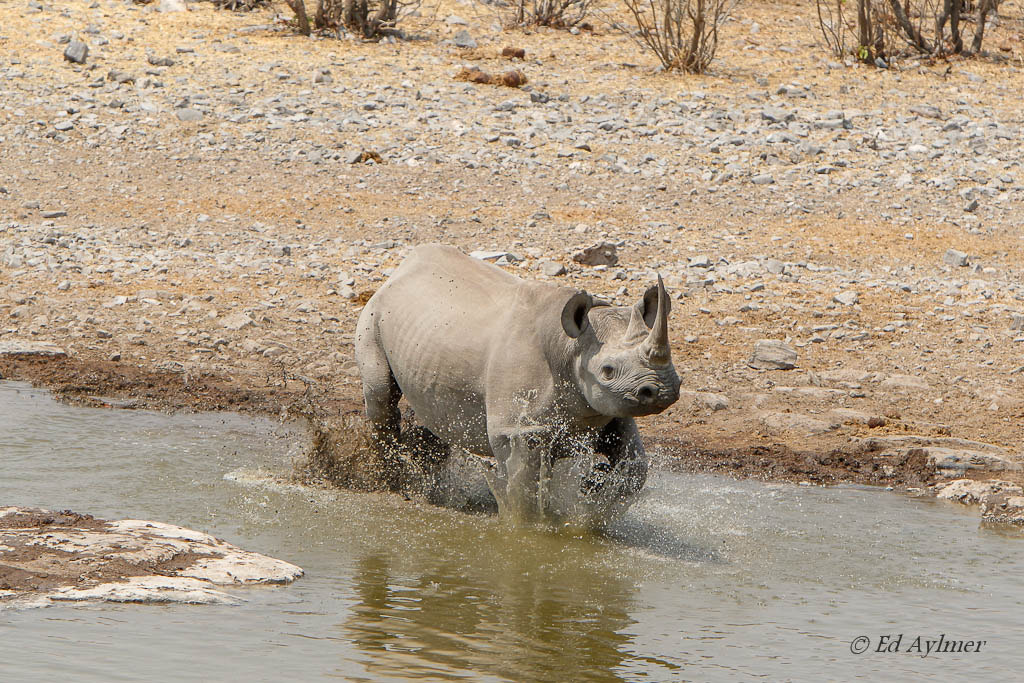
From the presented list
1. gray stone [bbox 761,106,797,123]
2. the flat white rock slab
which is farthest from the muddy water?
gray stone [bbox 761,106,797,123]

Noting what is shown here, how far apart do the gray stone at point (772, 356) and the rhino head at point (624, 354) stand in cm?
403

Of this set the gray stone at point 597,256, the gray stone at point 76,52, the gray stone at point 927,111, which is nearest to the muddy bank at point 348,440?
the gray stone at point 597,256

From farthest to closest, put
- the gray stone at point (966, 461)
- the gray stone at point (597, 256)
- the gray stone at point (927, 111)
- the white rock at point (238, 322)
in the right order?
1. the gray stone at point (927, 111)
2. the gray stone at point (597, 256)
3. the white rock at point (238, 322)
4. the gray stone at point (966, 461)

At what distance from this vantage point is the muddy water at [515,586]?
5.77 m

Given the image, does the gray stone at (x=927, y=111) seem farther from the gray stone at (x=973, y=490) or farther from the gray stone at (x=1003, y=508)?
the gray stone at (x=1003, y=508)

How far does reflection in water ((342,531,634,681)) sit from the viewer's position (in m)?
5.79

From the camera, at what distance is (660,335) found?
21.8 feet

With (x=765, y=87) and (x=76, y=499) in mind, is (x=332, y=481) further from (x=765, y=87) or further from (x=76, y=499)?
(x=765, y=87)

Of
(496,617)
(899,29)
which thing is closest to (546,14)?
(899,29)

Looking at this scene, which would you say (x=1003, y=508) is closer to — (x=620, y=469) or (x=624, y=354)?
(x=620, y=469)

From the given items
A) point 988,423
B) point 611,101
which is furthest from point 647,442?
point 611,101

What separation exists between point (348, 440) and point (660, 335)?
3.04 meters

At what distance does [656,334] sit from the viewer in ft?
21.8

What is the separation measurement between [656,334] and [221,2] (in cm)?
1582
